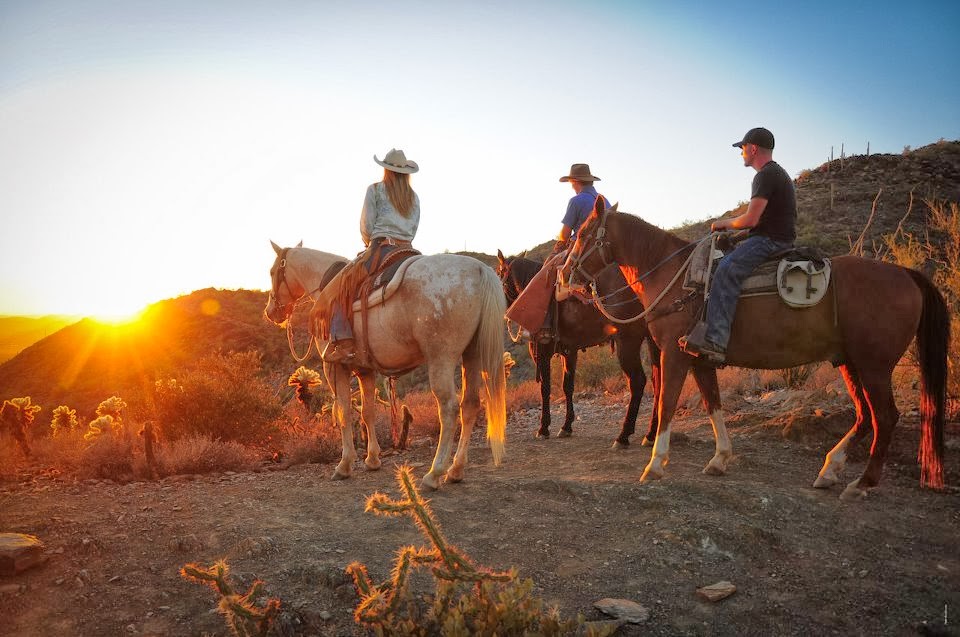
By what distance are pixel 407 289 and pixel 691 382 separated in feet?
25.8

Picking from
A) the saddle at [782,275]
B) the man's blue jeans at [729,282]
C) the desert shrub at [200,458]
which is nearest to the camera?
the saddle at [782,275]

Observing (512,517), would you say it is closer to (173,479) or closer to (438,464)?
(438,464)

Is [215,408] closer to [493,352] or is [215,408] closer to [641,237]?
[493,352]

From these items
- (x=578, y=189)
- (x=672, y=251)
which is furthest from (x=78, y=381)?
(x=672, y=251)

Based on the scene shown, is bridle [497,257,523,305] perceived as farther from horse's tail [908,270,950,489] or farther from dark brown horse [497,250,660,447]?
horse's tail [908,270,950,489]

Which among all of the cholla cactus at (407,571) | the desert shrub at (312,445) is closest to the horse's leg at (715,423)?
the cholla cactus at (407,571)

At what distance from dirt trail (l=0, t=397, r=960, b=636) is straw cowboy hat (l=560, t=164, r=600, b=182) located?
4.25 m

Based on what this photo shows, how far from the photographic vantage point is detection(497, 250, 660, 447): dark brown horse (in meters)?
7.24

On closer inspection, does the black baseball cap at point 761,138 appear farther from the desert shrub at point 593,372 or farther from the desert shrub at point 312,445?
the desert shrub at point 593,372

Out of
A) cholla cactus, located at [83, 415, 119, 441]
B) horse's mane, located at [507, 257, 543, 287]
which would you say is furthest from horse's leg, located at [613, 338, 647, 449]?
cholla cactus, located at [83, 415, 119, 441]

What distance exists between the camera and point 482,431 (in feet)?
32.3

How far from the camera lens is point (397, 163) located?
6.26 m

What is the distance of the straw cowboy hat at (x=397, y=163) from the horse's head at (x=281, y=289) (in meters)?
1.70

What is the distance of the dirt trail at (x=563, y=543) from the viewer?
3.19 m
